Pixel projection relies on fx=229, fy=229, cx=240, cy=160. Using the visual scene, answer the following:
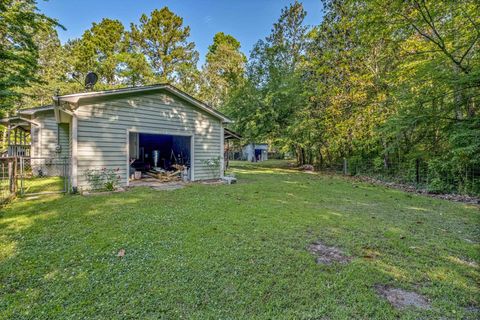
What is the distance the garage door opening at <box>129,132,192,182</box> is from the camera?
9.59m

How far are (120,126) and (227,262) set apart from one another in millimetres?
6501

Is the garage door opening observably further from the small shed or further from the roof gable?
the small shed

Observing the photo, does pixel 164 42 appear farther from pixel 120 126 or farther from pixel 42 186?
pixel 42 186

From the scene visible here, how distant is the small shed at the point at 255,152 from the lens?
29445 millimetres

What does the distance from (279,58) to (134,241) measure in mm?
18996

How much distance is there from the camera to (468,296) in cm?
219

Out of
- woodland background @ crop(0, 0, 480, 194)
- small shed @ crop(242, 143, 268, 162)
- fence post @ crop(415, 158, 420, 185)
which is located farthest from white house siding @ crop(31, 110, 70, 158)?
small shed @ crop(242, 143, 268, 162)

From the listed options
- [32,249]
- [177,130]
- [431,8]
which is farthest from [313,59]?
[32,249]

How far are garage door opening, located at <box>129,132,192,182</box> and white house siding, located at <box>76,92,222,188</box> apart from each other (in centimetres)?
79

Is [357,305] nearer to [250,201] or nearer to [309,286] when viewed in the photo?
[309,286]

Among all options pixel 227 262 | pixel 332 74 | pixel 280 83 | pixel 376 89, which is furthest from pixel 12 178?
pixel 280 83

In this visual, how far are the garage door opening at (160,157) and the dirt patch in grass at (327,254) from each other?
22.2ft

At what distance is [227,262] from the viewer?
2.76 metres

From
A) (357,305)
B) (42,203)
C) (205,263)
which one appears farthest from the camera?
(42,203)
